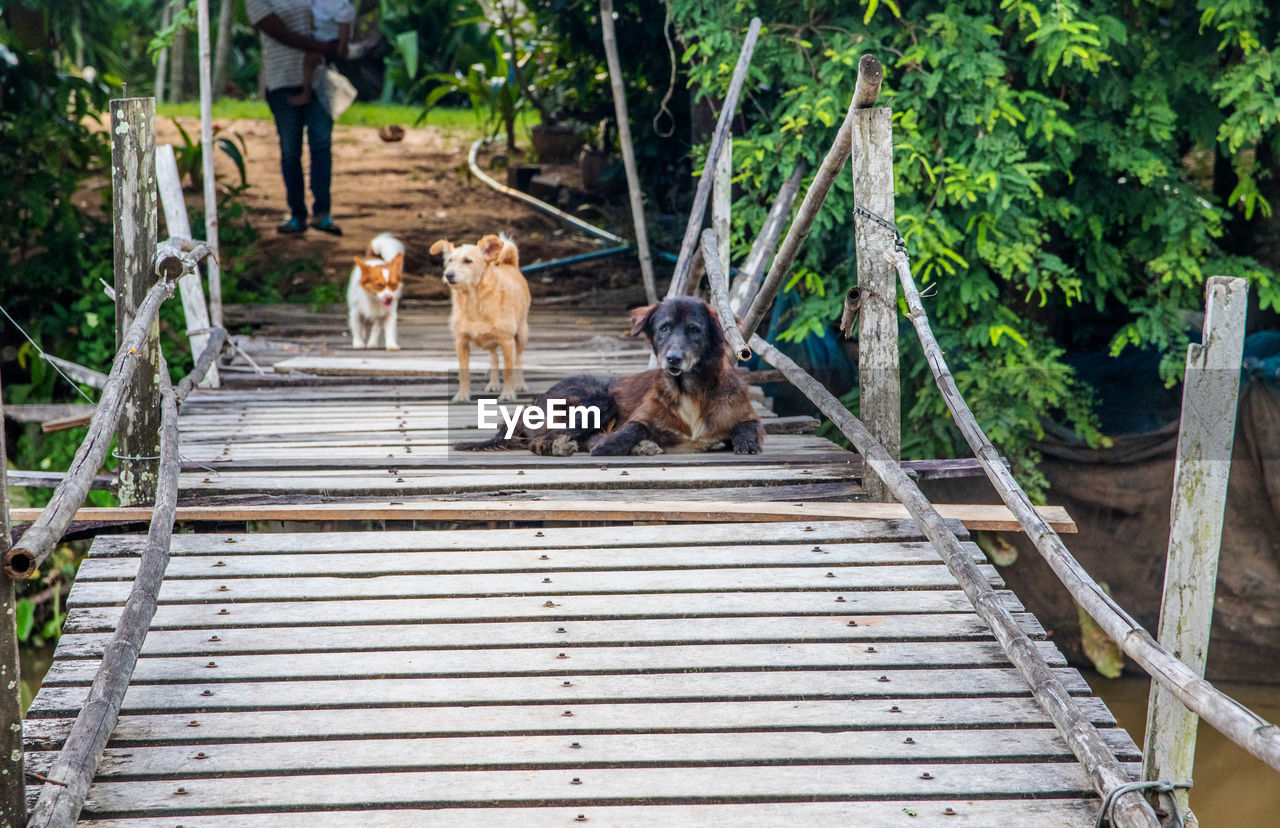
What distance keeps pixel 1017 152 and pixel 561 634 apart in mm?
4475

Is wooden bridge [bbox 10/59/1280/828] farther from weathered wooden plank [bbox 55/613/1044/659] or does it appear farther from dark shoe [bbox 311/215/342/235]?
dark shoe [bbox 311/215/342/235]

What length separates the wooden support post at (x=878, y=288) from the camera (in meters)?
4.35

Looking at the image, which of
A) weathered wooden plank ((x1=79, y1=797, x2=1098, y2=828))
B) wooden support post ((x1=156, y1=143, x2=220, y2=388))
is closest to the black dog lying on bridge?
wooden support post ((x1=156, y1=143, x2=220, y2=388))

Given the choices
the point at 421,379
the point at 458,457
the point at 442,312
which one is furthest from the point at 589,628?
the point at 442,312

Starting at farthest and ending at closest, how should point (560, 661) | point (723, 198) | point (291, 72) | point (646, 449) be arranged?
point (291, 72)
point (723, 198)
point (646, 449)
point (560, 661)

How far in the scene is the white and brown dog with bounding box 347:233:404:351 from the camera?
7441 mm

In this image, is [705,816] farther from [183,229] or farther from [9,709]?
[183,229]

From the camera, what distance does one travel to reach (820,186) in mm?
4891

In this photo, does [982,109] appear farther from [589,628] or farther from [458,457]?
[589,628]


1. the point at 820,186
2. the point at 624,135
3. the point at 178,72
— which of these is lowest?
the point at 820,186

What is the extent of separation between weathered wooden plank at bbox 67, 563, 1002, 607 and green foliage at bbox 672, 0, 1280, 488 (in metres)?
3.24

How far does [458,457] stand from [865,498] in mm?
1746

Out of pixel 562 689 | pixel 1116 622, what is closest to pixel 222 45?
pixel 562 689

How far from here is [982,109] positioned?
6.55 metres
